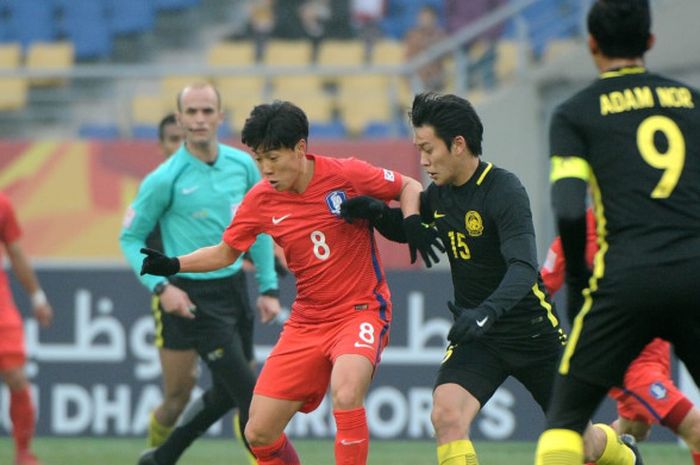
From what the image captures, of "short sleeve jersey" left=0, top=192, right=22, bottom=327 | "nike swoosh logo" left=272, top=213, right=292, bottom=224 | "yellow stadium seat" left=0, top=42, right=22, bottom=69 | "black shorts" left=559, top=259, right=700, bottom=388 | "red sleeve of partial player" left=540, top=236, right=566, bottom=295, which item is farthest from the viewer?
"yellow stadium seat" left=0, top=42, right=22, bottom=69

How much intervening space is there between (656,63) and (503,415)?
605 centimetres

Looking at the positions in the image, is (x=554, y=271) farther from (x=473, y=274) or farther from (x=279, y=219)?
(x=279, y=219)

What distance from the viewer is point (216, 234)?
805 centimetres

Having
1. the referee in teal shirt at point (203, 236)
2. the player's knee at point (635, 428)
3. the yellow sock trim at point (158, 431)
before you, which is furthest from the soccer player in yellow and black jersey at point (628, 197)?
the yellow sock trim at point (158, 431)

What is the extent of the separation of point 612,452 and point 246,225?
6.69 ft

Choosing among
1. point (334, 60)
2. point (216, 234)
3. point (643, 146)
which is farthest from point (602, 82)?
point (334, 60)

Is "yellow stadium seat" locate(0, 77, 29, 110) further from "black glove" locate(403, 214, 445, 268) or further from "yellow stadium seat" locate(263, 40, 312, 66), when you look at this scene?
"black glove" locate(403, 214, 445, 268)

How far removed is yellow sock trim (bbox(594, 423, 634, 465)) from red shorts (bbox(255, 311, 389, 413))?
114cm

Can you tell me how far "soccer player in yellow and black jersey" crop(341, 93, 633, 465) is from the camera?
6039 mm

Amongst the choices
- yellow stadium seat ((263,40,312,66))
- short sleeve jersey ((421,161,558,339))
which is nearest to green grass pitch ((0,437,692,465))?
short sleeve jersey ((421,161,558,339))

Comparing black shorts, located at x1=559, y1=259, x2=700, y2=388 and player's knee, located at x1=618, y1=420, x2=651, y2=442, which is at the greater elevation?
black shorts, located at x1=559, y1=259, x2=700, y2=388

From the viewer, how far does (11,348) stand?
9.27m

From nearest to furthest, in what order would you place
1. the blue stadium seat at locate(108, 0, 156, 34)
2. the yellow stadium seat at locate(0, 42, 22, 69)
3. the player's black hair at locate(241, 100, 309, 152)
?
the player's black hair at locate(241, 100, 309, 152)
the yellow stadium seat at locate(0, 42, 22, 69)
the blue stadium seat at locate(108, 0, 156, 34)

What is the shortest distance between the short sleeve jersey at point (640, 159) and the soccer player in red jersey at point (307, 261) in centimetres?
146
